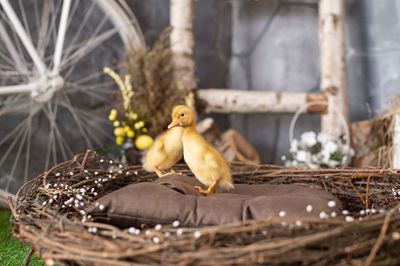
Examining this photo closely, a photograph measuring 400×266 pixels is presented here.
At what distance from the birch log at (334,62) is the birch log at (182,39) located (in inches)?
34.7

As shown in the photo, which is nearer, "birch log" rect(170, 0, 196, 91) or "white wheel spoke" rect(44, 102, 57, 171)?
"white wheel spoke" rect(44, 102, 57, 171)

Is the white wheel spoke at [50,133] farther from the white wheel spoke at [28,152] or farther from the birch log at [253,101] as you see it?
the birch log at [253,101]

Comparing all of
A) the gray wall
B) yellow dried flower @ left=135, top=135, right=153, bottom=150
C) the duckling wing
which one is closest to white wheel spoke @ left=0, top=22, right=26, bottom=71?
yellow dried flower @ left=135, top=135, right=153, bottom=150

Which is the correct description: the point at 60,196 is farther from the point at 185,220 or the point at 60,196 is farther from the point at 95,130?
the point at 95,130

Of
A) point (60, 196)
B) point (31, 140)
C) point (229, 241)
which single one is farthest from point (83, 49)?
point (229, 241)

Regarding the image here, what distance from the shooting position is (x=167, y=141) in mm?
1092

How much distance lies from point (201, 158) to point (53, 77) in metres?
1.14

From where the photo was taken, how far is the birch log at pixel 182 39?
222cm

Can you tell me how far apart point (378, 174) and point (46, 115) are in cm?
166

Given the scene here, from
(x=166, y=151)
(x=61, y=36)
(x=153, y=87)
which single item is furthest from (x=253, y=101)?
(x=166, y=151)

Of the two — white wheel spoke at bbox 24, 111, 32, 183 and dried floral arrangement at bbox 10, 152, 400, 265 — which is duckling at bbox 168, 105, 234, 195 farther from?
white wheel spoke at bbox 24, 111, 32, 183

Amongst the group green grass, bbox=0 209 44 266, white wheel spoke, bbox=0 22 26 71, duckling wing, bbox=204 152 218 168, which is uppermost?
white wheel spoke, bbox=0 22 26 71

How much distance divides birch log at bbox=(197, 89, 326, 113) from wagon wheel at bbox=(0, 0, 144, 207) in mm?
567

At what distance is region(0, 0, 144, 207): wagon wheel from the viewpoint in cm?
176
